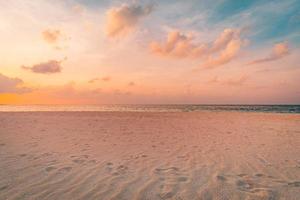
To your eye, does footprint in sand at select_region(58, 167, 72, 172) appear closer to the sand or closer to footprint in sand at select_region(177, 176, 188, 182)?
the sand

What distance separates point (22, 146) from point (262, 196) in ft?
26.8

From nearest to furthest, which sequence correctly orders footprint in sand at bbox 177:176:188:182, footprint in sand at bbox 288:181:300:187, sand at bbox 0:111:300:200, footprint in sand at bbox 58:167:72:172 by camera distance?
1. sand at bbox 0:111:300:200
2. footprint in sand at bbox 288:181:300:187
3. footprint in sand at bbox 177:176:188:182
4. footprint in sand at bbox 58:167:72:172

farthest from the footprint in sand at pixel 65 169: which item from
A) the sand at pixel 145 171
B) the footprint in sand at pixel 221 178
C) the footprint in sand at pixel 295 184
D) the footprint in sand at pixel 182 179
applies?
the footprint in sand at pixel 295 184

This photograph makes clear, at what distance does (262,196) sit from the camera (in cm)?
389

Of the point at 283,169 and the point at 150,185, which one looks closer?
the point at 150,185

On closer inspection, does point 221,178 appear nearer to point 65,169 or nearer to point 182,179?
point 182,179

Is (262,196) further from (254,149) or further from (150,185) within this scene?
(254,149)

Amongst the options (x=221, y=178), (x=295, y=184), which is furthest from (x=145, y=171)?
(x=295, y=184)

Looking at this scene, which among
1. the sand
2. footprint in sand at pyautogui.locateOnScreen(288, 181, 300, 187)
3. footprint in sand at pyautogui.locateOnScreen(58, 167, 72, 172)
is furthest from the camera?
footprint in sand at pyautogui.locateOnScreen(58, 167, 72, 172)

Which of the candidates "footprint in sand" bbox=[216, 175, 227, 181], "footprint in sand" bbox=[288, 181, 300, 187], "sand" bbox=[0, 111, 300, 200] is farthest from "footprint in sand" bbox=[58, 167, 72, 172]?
"footprint in sand" bbox=[288, 181, 300, 187]

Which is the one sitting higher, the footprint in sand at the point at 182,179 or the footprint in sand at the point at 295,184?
the footprint in sand at the point at 182,179

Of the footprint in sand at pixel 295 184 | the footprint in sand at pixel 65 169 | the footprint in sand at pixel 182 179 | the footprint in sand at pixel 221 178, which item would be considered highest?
the footprint in sand at pixel 65 169

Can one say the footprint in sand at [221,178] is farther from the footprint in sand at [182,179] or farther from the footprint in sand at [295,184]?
the footprint in sand at [295,184]

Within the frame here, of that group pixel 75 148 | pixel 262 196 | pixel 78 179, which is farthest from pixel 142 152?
pixel 262 196
